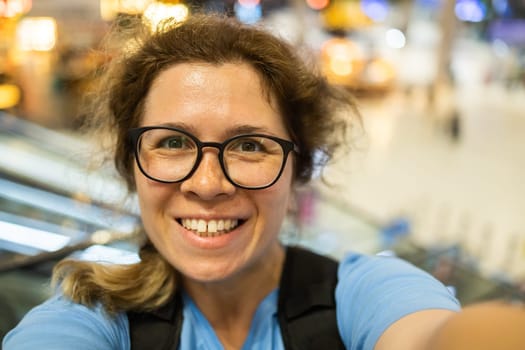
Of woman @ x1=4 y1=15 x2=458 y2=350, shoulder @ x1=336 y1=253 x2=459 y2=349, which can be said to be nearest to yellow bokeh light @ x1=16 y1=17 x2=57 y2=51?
woman @ x1=4 y1=15 x2=458 y2=350

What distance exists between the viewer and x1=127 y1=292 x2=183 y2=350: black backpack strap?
1195 mm

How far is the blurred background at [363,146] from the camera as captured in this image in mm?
2230

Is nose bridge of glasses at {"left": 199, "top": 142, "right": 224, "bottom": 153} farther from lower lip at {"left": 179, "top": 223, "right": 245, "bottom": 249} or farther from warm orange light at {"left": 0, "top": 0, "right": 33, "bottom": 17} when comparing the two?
warm orange light at {"left": 0, "top": 0, "right": 33, "bottom": 17}

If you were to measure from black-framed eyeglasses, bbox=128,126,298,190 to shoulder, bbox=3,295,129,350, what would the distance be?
0.34 m

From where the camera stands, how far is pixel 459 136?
9.20 metres

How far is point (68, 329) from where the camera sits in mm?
1076

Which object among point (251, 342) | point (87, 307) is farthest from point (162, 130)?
point (251, 342)

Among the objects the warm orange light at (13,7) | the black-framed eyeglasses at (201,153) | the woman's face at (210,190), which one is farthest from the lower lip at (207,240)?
the warm orange light at (13,7)

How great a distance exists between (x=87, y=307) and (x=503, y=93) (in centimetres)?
1352

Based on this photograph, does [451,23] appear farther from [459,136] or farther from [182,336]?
[182,336]

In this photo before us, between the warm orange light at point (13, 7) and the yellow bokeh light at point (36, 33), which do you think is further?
the yellow bokeh light at point (36, 33)

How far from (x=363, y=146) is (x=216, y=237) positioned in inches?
50.2

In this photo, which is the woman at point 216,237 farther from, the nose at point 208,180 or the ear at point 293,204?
the ear at point 293,204

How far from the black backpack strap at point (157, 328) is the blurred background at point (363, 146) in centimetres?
26
